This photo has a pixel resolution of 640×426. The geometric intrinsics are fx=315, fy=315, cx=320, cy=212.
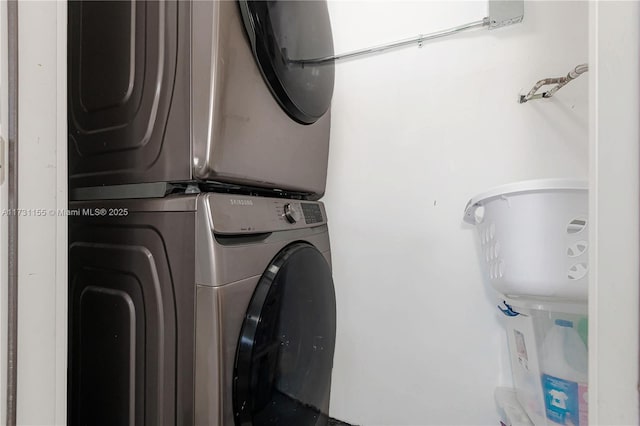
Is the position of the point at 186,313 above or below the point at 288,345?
above

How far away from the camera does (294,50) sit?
3.01 ft

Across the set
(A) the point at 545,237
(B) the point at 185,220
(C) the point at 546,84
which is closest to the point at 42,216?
(B) the point at 185,220

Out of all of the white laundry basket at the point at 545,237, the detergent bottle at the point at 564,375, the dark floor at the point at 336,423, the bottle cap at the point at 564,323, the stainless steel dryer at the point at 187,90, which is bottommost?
the dark floor at the point at 336,423

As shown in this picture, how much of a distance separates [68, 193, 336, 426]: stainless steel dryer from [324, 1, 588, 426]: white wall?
1.72 ft

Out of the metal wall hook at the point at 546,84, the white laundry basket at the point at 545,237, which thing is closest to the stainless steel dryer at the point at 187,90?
the white laundry basket at the point at 545,237

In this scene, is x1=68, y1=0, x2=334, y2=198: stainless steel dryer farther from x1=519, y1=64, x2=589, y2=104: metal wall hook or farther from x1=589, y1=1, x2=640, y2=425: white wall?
x1=519, y1=64, x2=589, y2=104: metal wall hook

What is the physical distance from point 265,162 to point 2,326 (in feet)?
1.92

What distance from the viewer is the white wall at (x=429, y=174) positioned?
45.1 inches

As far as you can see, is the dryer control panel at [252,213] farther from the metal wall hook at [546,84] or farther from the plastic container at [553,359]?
the metal wall hook at [546,84]

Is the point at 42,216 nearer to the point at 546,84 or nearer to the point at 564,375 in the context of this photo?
the point at 564,375

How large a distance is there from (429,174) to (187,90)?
3.09 feet

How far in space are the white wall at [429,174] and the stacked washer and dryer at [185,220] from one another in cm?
47

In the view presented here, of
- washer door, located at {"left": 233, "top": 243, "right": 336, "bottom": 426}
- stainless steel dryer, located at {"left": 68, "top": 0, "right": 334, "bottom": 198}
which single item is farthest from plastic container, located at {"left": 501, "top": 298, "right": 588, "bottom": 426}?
stainless steel dryer, located at {"left": 68, "top": 0, "right": 334, "bottom": 198}

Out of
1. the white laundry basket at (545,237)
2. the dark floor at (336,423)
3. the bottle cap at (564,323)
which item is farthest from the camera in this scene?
the dark floor at (336,423)
